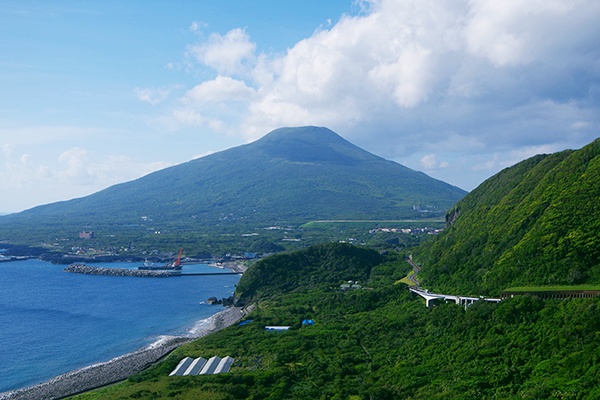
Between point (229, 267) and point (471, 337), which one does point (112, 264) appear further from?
point (471, 337)

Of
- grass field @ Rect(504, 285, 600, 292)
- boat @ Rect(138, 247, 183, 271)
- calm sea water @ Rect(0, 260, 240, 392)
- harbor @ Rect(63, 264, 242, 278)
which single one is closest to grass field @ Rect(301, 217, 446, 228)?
boat @ Rect(138, 247, 183, 271)

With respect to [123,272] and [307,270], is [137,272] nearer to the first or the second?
[123,272]

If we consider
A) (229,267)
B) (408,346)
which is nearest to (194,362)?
(408,346)

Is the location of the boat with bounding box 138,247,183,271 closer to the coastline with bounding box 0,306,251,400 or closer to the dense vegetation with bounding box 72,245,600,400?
the coastline with bounding box 0,306,251,400

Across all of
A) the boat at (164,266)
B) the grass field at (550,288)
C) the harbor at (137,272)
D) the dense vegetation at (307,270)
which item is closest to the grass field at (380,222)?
the boat at (164,266)

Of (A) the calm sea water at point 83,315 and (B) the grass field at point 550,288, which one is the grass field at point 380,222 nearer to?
(A) the calm sea water at point 83,315

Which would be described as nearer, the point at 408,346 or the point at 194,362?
the point at 408,346
